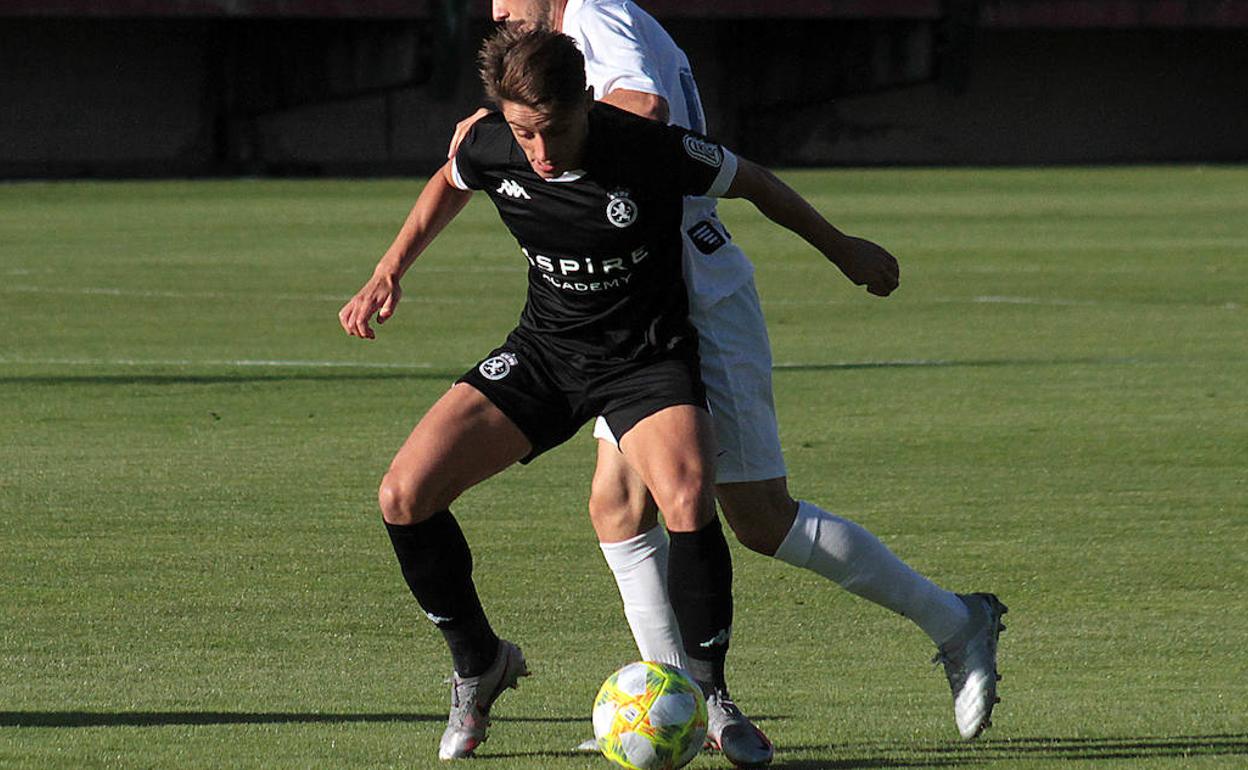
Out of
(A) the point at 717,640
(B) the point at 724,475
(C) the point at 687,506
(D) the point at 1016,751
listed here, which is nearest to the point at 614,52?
Result: (B) the point at 724,475

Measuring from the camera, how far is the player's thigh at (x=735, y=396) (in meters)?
5.66

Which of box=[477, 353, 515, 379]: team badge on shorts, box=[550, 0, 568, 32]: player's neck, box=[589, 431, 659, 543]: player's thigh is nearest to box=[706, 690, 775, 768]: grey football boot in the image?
box=[589, 431, 659, 543]: player's thigh

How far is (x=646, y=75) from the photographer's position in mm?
5691

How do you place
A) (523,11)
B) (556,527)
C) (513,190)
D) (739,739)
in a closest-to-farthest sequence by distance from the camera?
1. (739,739)
2. (513,190)
3. (523,11)
4. (556,527)

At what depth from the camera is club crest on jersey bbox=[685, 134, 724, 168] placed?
5402 mm

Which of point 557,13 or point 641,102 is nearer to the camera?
point 641,102

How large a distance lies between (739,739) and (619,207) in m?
1.24

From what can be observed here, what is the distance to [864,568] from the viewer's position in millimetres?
5801

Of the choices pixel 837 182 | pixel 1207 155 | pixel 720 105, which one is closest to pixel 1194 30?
pixel 1207 155

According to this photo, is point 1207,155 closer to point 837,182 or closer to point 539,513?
point 837,182

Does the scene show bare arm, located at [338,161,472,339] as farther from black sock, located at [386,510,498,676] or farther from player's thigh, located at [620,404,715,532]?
player's thigh, located at [620,404,715,532]

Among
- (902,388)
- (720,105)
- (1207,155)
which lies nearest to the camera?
(902,388)

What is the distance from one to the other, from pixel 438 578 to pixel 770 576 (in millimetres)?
2834

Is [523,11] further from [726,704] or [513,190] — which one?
[726,704]
